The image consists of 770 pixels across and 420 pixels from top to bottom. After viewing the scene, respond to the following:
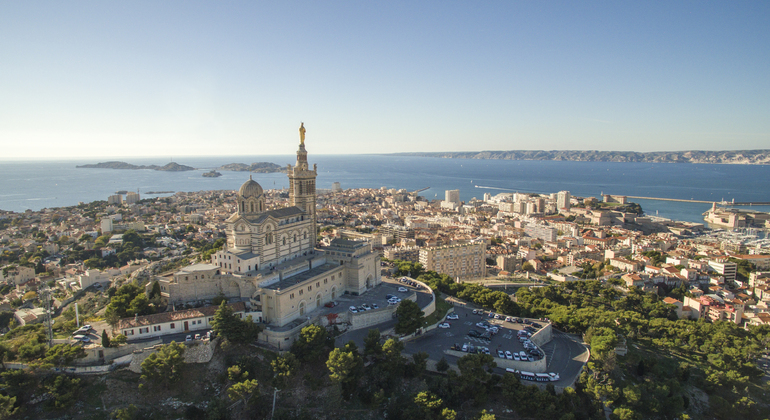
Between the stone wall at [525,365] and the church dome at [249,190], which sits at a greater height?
the church dome at [249,190]

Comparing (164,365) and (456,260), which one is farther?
(456,260)

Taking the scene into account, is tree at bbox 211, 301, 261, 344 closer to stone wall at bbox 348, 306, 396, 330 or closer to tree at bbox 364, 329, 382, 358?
tree at bbox 364, 329, 382, 358

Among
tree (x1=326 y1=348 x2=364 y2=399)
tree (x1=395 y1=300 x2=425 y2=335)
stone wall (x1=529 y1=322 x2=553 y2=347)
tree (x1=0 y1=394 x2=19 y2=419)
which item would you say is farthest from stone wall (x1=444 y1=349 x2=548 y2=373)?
tree (x1=0 y1=394 x2=19 y2=419)

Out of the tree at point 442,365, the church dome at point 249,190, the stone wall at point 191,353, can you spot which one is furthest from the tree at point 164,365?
the tree at point 442,365

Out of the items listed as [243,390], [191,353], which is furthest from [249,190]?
[243,390]

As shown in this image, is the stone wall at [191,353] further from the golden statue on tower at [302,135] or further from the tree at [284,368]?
the golden statue on tower at [302,135]

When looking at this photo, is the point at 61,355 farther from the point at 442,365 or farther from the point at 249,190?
the point at 442,365

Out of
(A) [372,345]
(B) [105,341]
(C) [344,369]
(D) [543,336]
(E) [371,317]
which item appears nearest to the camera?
(B) [105,341]
